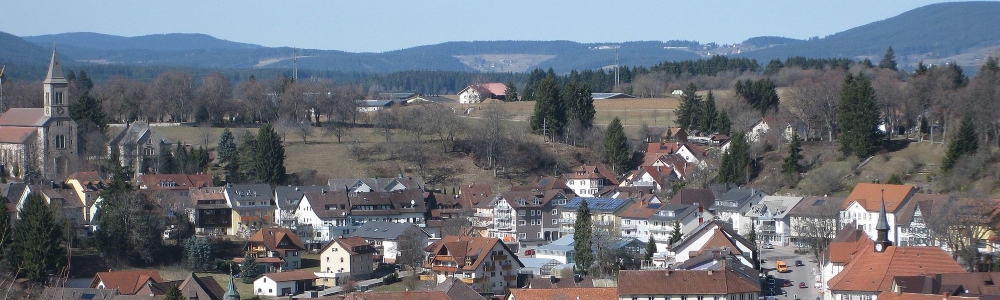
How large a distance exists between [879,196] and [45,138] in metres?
36.6

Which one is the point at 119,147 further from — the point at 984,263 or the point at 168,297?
the point at 984,263

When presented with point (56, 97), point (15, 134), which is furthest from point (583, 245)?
Answer: point (15, 134)

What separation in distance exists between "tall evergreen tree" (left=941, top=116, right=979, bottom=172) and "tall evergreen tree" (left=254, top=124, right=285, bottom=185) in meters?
27.0

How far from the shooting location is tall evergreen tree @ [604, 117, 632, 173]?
202 feet

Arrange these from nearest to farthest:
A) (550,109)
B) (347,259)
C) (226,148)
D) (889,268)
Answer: (889,268), (347,259), (226,148), (550,109)

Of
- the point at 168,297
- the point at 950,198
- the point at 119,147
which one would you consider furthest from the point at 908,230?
the point at 119,147

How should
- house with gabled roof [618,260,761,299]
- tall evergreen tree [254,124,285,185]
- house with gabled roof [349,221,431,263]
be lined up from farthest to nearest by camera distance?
1. tall evergreen tree [254,124,285,185]
2. house with gabled roof [349,221,431,263]
3. house with gabled roof [618,260,761,299]

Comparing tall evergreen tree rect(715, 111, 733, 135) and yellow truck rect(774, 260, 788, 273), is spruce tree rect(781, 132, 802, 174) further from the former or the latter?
yellow truck rect(774, 260, 788, 273)

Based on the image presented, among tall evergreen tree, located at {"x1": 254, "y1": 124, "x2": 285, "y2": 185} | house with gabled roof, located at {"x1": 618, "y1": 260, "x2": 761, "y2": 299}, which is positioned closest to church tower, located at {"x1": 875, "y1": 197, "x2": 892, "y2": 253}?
house with gabled roof, located at {"x1": 618, "y1": 260, "x2": 761, "y2": 299}

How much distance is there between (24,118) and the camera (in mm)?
63250

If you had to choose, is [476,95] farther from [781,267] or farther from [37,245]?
[37,245]

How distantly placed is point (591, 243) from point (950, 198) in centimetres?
1115

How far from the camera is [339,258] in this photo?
1714 inches

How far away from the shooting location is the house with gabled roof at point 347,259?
43.1 meters
